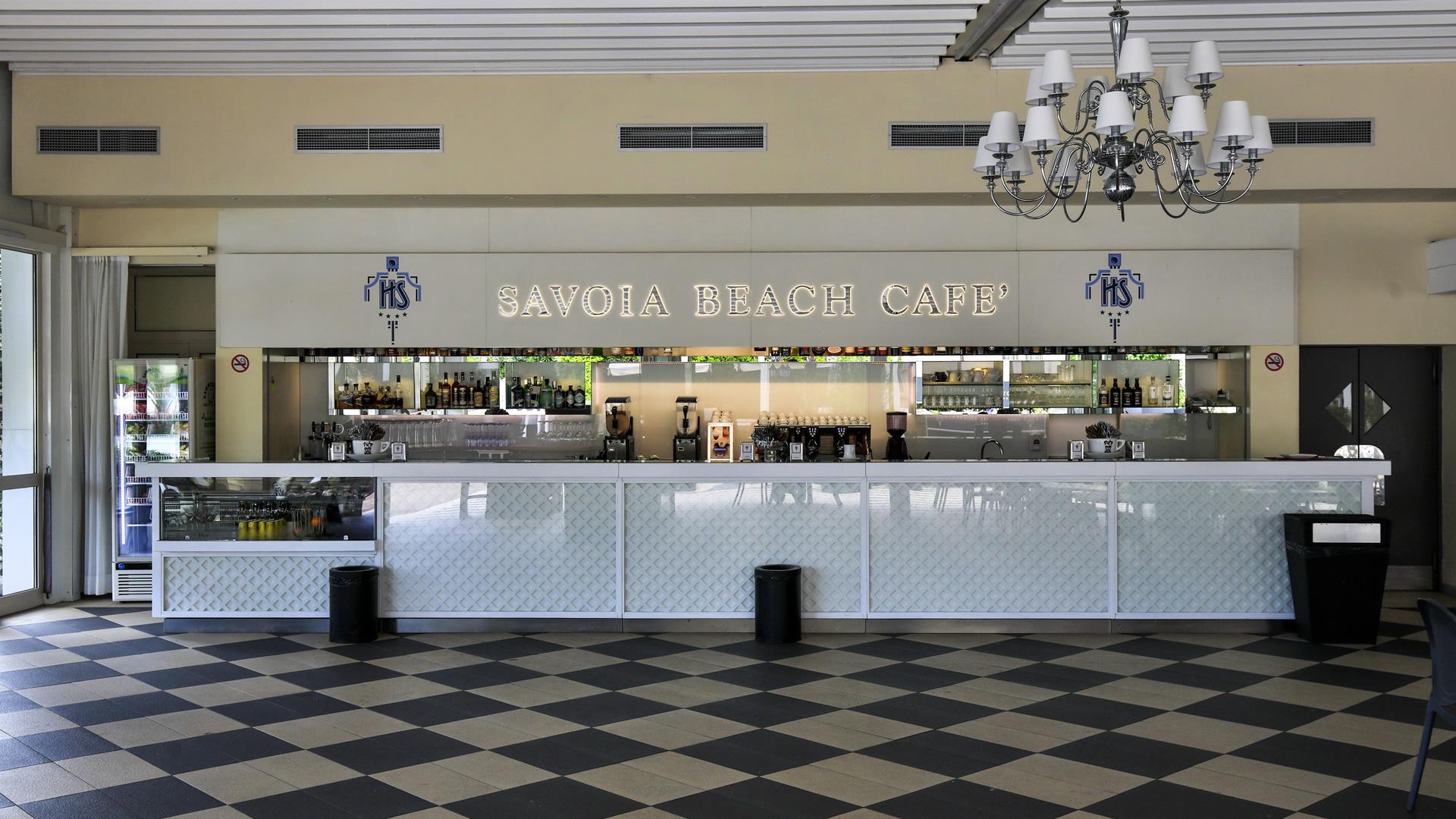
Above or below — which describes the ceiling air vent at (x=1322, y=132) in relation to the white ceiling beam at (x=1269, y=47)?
below

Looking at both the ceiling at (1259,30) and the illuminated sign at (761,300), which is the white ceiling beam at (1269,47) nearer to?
the ceiling at (1259,30)

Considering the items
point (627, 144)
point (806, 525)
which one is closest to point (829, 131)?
point (627, 144)

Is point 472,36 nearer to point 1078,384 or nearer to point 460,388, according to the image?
point 460,388

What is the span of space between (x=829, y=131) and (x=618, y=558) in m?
3.32

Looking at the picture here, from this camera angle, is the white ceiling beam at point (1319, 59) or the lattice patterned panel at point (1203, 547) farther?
the white ceiling beam at point (1319, 59)

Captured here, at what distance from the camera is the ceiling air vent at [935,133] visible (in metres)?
7.95

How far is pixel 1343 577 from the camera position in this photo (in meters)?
6.90

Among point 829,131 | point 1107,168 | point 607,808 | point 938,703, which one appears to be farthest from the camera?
point 829,131

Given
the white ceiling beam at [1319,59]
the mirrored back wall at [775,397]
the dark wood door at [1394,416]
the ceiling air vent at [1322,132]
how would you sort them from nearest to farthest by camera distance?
the white ceiling beam at [1319,59]
the ceiling air vent at [1322,132]
the dark wood door at [1394,416]
the mirrored back wall at [775,397]

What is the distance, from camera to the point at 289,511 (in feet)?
24.1

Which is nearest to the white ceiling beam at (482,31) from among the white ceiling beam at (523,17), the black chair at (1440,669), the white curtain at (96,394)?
the white ceiling beam at (523,17)

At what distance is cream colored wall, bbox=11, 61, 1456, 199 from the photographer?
26.1ft

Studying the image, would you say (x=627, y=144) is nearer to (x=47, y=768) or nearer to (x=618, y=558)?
(x=618, y=558)

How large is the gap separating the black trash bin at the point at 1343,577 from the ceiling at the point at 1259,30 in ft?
9.94
